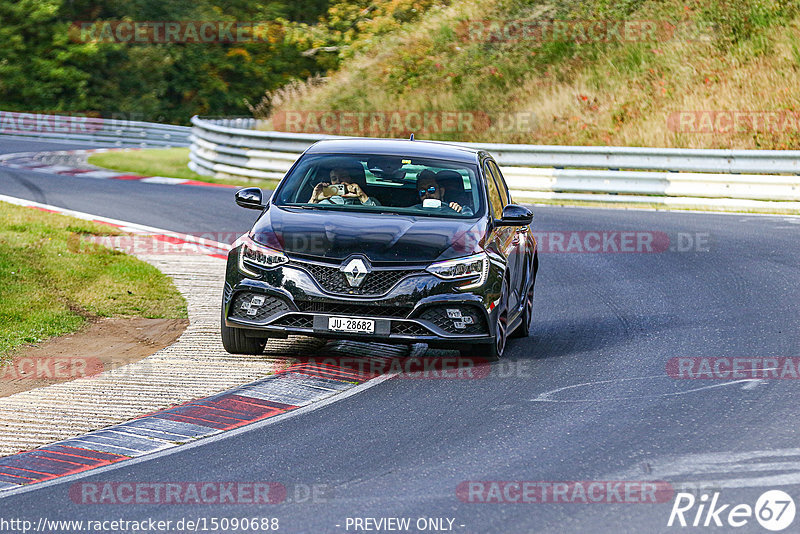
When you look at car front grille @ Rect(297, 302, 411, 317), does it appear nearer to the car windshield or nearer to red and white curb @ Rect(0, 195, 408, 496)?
red and white curb @ Rect(0, 195, 408, 496)

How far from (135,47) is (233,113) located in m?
5.82

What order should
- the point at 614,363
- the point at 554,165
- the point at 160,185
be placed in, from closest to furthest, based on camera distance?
1. the point at 614,363
2. the point at 554,165
3. the point at 160,185

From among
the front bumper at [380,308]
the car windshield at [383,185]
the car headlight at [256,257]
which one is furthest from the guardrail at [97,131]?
the front bumper at [380,308]

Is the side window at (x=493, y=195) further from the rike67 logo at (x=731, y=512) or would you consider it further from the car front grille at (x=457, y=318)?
the rike67 logo at (x=731, y=512)

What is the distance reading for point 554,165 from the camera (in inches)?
945

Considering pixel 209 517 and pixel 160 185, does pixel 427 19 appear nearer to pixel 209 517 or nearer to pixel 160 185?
pixel 160 185

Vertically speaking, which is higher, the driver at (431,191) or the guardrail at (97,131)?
the driver at (431,191)

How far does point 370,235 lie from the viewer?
946cm

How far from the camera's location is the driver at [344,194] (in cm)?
1052

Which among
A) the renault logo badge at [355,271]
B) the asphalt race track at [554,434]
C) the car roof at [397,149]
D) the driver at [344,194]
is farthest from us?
the car roof at [397,149]

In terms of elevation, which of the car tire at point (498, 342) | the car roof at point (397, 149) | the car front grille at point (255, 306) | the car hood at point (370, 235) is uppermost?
the car roof at point (397, 149)

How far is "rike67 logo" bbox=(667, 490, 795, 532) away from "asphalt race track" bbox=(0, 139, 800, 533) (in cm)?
6

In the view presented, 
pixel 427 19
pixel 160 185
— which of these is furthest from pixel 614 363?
pixel 427 19

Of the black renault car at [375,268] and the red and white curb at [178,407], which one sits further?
the black renault car at [375,268]
